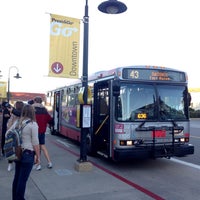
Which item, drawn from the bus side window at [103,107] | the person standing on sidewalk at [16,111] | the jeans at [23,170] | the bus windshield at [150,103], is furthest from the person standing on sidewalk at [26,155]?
the bus side window at [103,107]

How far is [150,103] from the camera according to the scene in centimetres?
859

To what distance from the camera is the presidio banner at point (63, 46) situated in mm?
8469

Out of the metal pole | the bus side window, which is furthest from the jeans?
the bus side window

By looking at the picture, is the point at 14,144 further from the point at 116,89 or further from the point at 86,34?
the point at 86,34

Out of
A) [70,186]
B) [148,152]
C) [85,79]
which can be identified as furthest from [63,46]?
[70,186]

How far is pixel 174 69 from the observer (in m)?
9.19

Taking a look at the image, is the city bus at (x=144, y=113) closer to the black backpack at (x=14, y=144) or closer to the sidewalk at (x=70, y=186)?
the sidewalk at (x=70, y=186)

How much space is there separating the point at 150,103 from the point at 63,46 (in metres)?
2.90

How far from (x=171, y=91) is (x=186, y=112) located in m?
0.80

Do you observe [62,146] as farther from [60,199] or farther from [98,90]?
[60,199]

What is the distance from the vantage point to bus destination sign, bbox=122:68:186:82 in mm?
8584

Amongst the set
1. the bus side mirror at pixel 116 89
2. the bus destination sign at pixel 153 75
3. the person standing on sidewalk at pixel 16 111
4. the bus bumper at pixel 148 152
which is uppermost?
the bus destination sign at pixel 153 75

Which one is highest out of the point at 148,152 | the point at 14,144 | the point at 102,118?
the point at 102,118

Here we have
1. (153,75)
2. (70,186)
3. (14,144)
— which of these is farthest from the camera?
(153,75)
